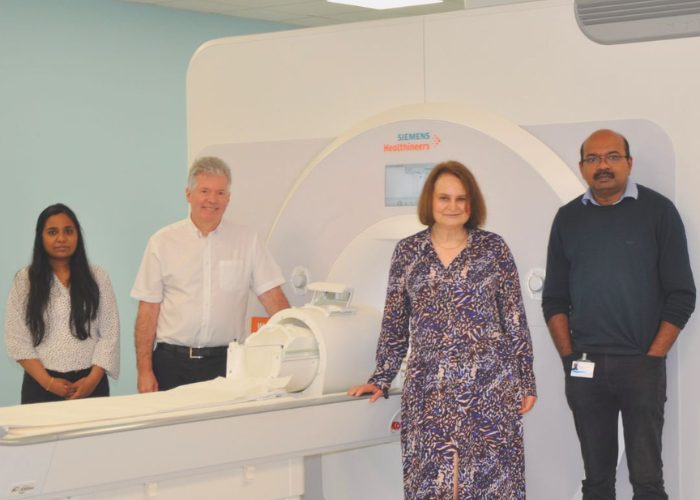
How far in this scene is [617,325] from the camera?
2.92 metres

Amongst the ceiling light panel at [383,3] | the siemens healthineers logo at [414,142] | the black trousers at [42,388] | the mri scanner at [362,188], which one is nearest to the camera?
the mri scanner at [362,188]

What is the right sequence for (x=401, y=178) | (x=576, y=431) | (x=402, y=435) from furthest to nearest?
1. (x=401, y=178)
2. (x=576, y=431)
3. (x=402, y=435)

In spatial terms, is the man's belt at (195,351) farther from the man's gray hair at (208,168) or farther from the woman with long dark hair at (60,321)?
the man's gray hair at (208,168)

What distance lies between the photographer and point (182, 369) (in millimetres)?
3562

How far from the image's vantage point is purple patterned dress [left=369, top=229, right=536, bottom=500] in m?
2.74

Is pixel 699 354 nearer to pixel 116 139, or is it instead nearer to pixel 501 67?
pixel 501 67

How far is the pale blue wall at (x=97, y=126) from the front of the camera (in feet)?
19.2

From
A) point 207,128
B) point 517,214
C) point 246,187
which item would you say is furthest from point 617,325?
point 207,128

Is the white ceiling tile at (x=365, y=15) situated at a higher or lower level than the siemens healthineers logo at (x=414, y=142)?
higher

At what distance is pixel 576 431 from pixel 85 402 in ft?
4.71

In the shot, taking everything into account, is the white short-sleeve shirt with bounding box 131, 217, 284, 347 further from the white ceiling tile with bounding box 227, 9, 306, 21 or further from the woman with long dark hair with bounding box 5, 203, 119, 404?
the white ceiling tile with bounding box 227, 9, 306, 21

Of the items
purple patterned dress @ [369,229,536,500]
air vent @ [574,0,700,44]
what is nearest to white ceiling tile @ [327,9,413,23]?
air vent @ [574,0,700,44]

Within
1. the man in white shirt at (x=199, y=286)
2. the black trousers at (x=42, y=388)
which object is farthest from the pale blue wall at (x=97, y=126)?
the man in white shirt at (x=199, y=286)

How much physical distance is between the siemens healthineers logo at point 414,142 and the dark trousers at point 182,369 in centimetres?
96
